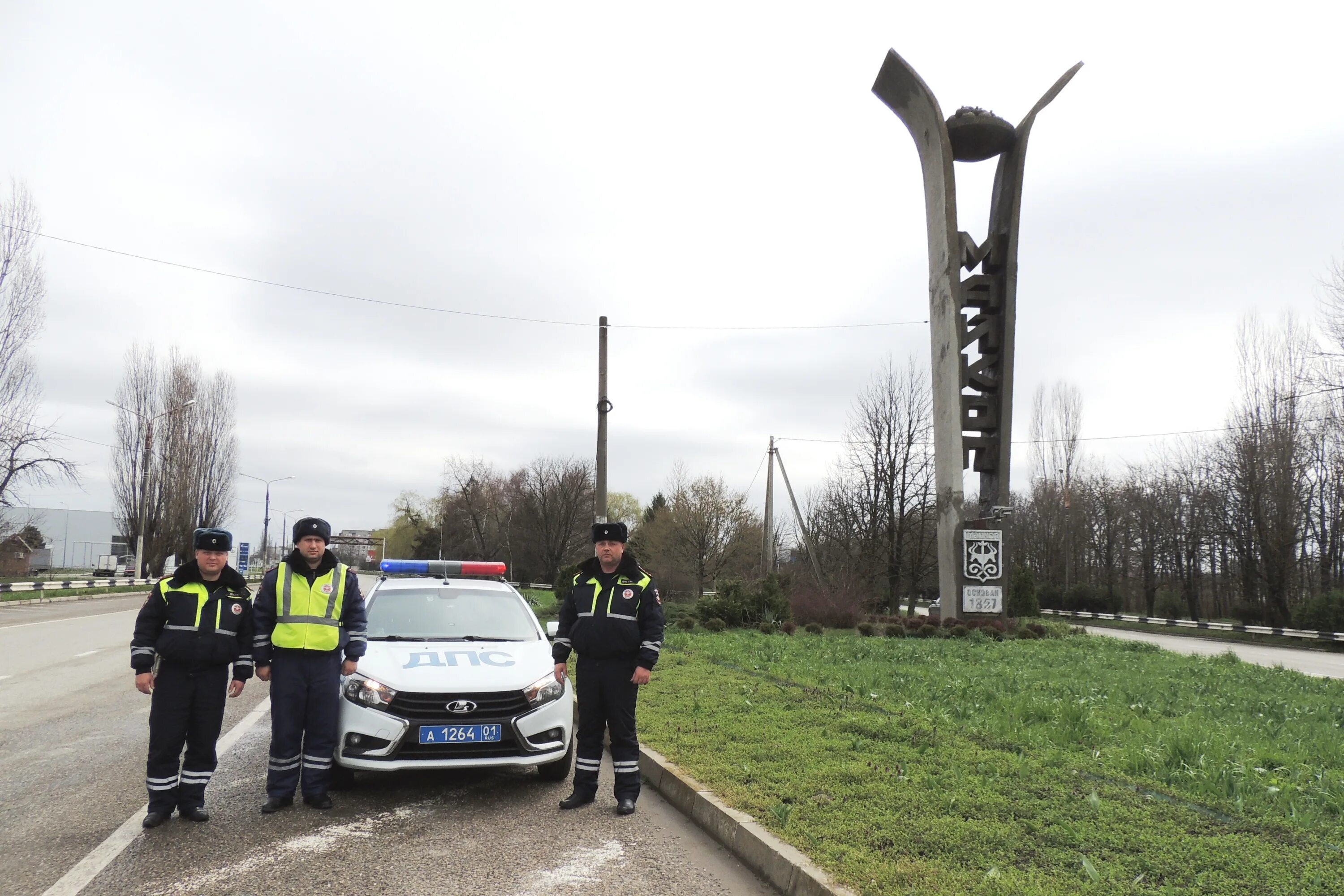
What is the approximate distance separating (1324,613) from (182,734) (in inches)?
1356

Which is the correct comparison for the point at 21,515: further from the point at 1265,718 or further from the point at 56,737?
the point at 1265,718

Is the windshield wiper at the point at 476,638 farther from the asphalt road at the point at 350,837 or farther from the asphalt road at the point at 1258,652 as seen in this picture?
the asphalt road at the point at 1258,652

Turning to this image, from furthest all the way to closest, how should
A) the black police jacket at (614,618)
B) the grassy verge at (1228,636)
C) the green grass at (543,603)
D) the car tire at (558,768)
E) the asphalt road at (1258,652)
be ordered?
the grassy verge at (1228,636), the green grass at (543,603), the asphalt road at (1258,652), the car tire at (558,768), the black police jacket at (614,618)

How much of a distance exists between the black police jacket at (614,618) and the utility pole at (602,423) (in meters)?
11.9

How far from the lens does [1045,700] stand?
28.6 ft

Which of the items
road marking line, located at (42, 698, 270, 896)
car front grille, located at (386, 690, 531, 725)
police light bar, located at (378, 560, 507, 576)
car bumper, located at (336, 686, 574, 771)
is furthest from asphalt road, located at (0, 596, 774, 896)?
police light bar, located at (378, 560, 507, 576)

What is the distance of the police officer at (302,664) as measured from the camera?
561 centimetres

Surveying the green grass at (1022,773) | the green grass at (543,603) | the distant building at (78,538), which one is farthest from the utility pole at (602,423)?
the distant building at (78,538)

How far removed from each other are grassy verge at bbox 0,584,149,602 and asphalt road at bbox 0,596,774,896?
31139mm

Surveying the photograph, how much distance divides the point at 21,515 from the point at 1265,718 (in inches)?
2795

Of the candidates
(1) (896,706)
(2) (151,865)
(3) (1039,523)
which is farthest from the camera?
(3) (1039,523)

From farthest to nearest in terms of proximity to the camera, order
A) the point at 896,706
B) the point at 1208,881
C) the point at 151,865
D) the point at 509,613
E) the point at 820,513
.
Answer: the point at 820,513
the point at 896,706
the point at 509,613
the point at 151,865
the point at 1208,881

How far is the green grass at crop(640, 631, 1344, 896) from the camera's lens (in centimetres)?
414

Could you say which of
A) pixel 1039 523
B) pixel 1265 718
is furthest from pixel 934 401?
pixel 1039 523
